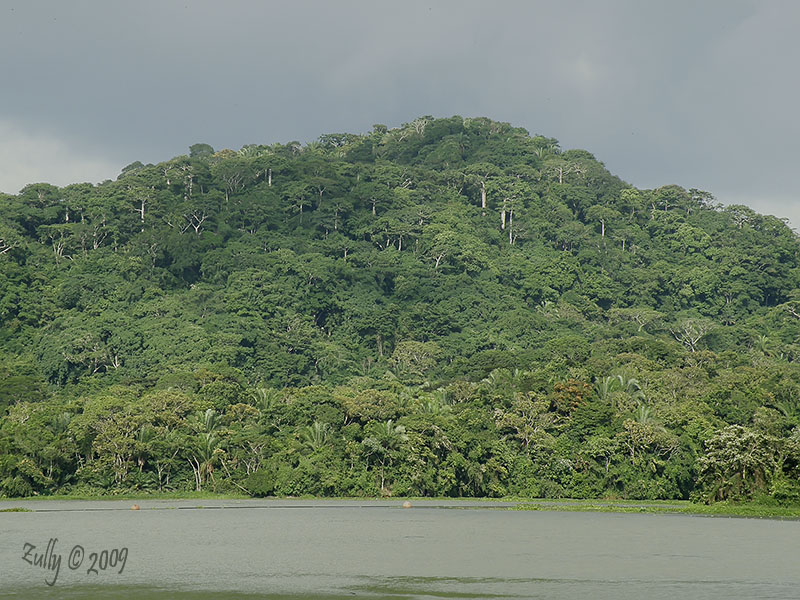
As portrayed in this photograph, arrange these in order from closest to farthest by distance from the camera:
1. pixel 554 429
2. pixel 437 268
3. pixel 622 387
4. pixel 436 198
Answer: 1. pixel 554 429
2. pixel 622 387
3. pixel 437 268
4. pixel 436 198

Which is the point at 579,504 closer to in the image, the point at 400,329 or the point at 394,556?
the point at 394,556

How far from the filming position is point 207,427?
66.9 metres

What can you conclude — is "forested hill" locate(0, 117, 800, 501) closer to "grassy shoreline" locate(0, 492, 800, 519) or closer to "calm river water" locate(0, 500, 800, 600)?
"grassy shoreline" locate(0, 492, 800, 519)

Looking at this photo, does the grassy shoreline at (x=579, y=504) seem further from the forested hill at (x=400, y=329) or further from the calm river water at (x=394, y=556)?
the calm river water at (x=394, y=556)

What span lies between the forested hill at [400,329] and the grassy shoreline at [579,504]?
105cm

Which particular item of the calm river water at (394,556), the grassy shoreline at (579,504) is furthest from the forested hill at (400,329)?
the calm river water at (394,556)

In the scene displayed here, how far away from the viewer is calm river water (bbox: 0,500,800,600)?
21688 mm

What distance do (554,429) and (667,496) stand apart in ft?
28.5

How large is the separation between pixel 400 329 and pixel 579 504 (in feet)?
182

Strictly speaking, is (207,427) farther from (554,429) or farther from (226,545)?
(226,545)

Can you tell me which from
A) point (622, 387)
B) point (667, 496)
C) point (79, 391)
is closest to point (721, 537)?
point (667, 496)

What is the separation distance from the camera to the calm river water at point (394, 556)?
71.2 feet

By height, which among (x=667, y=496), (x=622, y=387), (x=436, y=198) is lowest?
(x=667, y=496)

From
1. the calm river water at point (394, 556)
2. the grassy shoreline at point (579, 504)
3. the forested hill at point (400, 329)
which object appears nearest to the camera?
the calm river water at point (394, 556)
